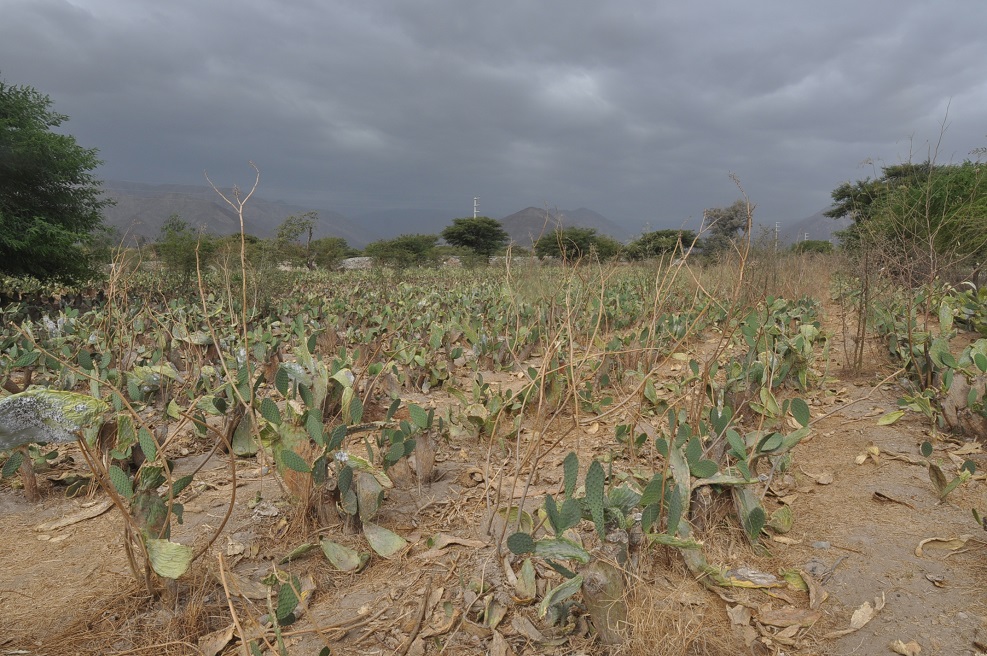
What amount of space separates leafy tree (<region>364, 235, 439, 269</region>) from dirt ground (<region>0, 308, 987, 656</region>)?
16.0 metres

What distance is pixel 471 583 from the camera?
1857 millimetres

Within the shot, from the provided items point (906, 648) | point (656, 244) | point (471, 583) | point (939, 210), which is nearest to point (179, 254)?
point (656, 244)

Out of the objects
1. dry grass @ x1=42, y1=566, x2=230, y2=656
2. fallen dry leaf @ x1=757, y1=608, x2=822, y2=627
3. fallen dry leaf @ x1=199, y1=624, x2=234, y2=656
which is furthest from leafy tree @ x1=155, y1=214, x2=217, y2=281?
fallen dry leaf @ x1=757, y1=608, x2=822, y2=627

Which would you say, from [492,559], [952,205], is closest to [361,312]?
[492,559]

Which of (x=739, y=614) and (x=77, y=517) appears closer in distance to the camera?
(x=739, y=614)

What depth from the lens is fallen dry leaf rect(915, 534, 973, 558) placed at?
6.55 feet

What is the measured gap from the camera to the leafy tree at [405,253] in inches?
830

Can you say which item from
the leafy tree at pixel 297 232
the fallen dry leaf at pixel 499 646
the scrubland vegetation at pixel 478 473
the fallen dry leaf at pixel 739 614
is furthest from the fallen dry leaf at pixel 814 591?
the leafy tree at pixel 297 232

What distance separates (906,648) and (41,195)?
1107cm

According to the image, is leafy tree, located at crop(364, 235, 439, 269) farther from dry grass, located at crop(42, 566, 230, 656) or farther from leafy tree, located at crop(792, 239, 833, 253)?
dry grass, located at crop(42, 566, 230, 656)

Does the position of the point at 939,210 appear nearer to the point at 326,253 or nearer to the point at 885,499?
the point at 885,499

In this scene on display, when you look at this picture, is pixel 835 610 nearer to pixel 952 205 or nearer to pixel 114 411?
pixel 114 411

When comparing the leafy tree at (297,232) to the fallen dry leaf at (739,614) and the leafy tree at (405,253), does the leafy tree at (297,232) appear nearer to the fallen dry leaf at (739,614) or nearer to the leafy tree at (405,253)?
the leafy tree at (405,253)

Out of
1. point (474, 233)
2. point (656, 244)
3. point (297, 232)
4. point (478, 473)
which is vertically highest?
A: point (474, 233)
